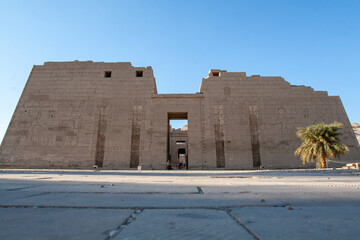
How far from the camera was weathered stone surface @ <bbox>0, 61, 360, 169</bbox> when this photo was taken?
17.5 m

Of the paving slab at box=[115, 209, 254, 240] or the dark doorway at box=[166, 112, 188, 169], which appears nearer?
the paving slab at box=[115, 209, 254, 240]

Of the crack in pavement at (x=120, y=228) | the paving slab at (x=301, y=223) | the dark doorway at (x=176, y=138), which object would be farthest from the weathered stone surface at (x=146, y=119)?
the crack in pavement at (x=120, y=228)

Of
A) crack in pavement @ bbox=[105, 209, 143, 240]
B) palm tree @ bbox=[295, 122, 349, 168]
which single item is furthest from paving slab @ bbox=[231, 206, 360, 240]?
palm tree @ bbox=[295, 122, 349, 168]

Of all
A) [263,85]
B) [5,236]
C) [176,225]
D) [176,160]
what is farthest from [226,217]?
[176,160]

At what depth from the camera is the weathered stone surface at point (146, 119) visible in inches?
688

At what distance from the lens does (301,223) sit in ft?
2.94

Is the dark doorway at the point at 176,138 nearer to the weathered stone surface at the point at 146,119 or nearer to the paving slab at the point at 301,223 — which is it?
the weathered stone surface at the point at 146,119

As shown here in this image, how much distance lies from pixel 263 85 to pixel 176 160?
17.2 meters

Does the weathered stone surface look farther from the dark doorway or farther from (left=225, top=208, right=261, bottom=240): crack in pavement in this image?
(left=225, top=208, right=261, bottom=240): crack in pavement

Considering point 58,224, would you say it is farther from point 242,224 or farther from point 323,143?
point 323,143

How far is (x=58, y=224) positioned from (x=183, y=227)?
20.5 inches

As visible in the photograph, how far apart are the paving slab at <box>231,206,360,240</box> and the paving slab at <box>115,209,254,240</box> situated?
3.1 inches

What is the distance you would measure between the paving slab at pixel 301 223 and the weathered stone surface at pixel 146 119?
1644cm

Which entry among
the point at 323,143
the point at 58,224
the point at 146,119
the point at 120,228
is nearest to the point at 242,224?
the point at 120,228
